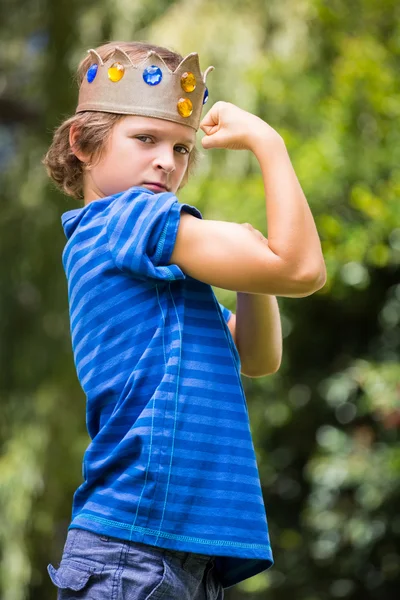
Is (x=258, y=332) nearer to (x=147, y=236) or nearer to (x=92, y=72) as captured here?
(x=147, y=236)

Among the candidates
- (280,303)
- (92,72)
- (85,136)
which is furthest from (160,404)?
(280,303)

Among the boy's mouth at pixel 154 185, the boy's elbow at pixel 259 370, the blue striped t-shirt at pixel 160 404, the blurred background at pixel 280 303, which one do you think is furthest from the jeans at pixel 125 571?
the blurred background at pixel 280 303

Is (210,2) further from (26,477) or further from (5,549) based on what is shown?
(5,549)

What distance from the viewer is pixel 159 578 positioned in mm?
1440

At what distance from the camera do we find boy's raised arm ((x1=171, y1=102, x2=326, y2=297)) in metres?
1.45

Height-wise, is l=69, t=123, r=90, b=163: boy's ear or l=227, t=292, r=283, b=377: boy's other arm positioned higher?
l=69, t=123, r=90, b=163: boy's ear

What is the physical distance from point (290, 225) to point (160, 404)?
12.6 inches

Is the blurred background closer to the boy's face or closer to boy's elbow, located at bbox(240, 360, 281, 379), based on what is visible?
boy's elbow, located at bbox(240, 360, 281, 379)

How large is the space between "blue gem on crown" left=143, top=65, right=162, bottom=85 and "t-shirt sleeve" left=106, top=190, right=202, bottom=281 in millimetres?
223

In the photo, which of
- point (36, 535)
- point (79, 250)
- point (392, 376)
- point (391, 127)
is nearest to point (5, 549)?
point (36, 535)

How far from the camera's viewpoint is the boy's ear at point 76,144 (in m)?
1.68

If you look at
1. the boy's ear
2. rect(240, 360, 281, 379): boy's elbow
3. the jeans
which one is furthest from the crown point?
the jeans

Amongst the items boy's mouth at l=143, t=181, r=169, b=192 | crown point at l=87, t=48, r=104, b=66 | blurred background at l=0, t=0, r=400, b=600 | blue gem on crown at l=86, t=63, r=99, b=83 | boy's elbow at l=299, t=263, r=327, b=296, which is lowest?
blurred background at l=0, t=0, r=400, b=600

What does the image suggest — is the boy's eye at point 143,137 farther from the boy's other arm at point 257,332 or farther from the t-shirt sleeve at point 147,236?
the boy's other arm at point 257,332
